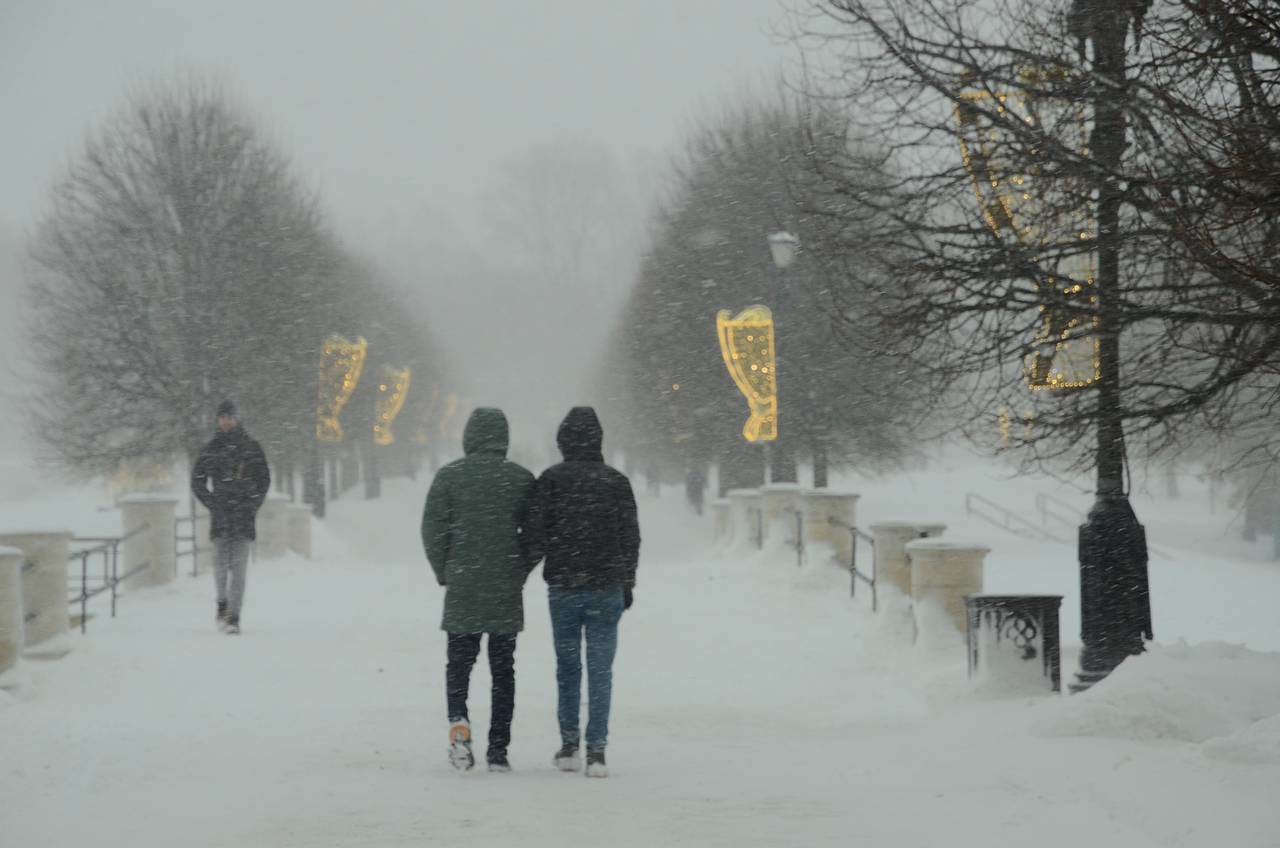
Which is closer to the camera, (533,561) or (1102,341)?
(533,561)

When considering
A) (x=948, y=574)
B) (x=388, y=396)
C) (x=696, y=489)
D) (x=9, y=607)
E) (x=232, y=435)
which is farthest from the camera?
(x=388, y=396)

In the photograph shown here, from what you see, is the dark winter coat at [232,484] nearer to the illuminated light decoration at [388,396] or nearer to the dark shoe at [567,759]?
the dark shoe at [567,759]

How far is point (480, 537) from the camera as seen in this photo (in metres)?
7.82

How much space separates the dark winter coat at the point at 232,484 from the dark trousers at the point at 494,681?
5.91 metres

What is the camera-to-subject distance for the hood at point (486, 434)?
791 cm

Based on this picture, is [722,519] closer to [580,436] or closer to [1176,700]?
[1176,700]

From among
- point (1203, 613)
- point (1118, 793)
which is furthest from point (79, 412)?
point (1118, 793)

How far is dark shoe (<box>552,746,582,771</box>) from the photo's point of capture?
7.82 m

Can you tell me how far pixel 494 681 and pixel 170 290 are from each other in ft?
80.7

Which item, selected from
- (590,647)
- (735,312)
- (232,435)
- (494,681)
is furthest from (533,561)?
(735,312)

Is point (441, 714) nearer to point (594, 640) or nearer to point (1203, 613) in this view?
point (594, 640)

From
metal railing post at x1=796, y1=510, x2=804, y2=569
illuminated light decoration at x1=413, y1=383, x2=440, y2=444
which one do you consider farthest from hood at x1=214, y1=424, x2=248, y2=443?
illuminated light decoration at x1=413, y1=383, x2=440, y2=444

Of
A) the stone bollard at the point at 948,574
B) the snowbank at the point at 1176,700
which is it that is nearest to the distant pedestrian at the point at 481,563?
the snowbank at the point at 1176,700

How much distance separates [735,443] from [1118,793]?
26.0 metres
